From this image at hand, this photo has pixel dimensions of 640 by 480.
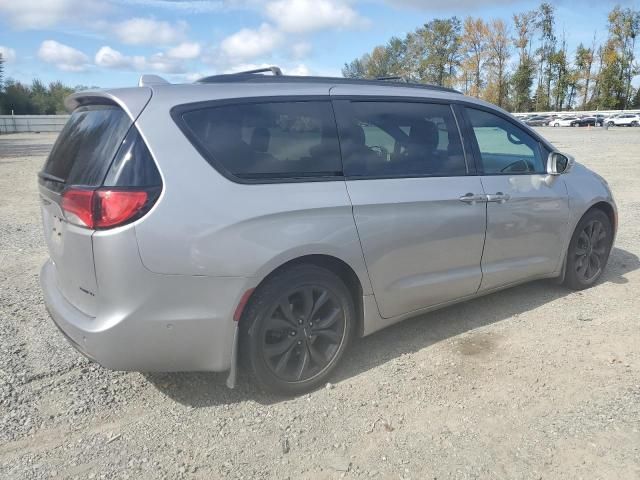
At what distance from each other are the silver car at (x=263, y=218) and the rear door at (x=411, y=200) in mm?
11

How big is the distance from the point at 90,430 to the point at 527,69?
83031 millimetres

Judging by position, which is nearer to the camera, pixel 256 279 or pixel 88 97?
pixel 256 279

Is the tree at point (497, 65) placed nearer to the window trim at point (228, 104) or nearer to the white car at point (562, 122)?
the white car at point (562, 122)

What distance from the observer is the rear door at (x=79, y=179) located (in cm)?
271

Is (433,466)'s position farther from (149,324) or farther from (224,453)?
(149,324)

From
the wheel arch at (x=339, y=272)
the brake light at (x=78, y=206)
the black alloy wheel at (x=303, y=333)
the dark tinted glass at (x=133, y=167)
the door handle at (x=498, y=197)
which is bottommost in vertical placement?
the black alloy wheel at (x=303, y=333)

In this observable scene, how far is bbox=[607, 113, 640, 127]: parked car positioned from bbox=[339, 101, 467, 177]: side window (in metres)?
56.1

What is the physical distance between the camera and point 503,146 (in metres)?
4.43

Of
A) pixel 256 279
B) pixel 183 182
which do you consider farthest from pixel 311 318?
pixel 183 182

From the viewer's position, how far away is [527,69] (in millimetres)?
75688

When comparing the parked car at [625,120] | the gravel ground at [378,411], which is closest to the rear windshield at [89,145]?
the gravel ground at [378,411]

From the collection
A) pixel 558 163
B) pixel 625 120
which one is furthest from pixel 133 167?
pixel 625 120

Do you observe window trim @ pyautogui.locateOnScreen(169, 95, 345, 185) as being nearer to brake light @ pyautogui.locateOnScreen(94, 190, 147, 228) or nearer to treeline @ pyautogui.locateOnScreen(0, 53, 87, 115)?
brake light @ pyautogui.locateOnScreen(94, 190, 147, 228)

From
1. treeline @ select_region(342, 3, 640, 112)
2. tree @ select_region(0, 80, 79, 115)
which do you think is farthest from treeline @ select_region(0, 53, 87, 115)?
treeline @ select_region(342, 3, 640, 112)
